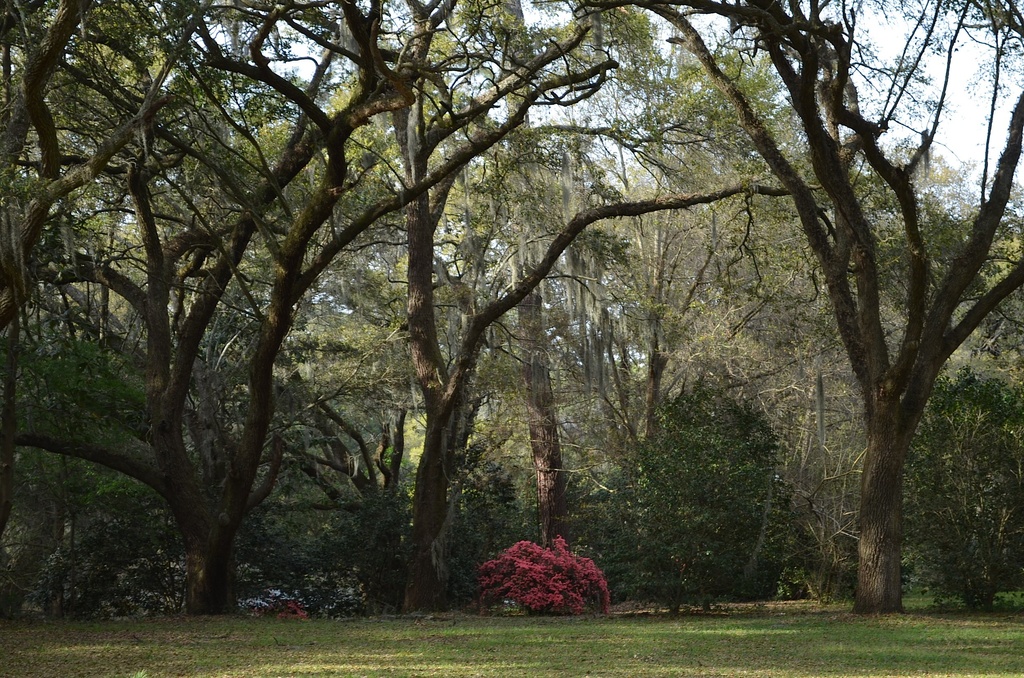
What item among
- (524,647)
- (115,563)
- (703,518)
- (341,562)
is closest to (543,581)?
(703,518)

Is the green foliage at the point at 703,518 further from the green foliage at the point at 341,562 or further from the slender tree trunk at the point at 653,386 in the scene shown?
the slender tree trunk at the point at 653,386

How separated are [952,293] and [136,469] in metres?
9.52

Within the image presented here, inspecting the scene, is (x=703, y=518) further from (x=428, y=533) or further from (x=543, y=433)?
(x=543, y=433)

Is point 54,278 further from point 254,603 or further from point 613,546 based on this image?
point 613,546

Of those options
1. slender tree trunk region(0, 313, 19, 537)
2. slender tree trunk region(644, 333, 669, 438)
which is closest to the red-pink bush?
slender tree trunk region(644, 333, 669, 438)

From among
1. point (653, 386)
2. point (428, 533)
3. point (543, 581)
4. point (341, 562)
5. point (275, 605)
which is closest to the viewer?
point (428, 533)

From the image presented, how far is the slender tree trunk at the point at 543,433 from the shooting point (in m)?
17.0

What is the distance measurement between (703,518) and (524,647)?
14.5ft

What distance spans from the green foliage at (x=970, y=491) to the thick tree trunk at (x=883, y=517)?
4.70ft

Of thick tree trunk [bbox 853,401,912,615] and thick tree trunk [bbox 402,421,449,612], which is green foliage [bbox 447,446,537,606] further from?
thick tree trunk [bbox 853,401,912,615]

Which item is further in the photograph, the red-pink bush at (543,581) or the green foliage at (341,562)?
the green foliage at (341,562)

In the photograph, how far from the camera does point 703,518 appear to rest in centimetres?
1238

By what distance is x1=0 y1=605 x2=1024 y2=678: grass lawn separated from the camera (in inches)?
277

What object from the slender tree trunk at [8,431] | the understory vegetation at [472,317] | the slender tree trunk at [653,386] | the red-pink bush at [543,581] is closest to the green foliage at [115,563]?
the understory vegetation at [472,317]
